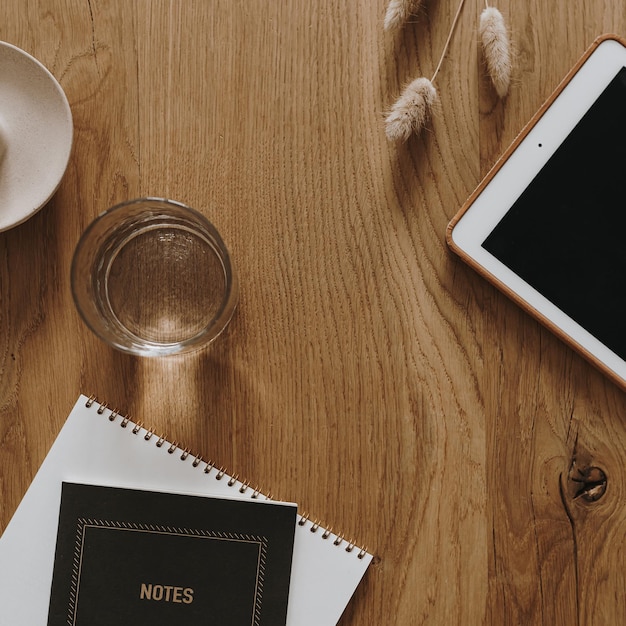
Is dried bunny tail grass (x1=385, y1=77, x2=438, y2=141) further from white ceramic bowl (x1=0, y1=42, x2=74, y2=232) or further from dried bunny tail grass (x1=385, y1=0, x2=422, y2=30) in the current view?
white ceramic bowl (x1=0, y1=42, x2=74, y2=232)

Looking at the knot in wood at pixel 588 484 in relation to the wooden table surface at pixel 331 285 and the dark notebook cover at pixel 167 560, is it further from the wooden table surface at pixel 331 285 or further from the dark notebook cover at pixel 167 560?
the dark notebook cover at pixel 167 560

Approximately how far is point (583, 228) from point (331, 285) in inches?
10.1

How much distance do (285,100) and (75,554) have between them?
0.51 meters

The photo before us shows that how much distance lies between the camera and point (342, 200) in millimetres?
674

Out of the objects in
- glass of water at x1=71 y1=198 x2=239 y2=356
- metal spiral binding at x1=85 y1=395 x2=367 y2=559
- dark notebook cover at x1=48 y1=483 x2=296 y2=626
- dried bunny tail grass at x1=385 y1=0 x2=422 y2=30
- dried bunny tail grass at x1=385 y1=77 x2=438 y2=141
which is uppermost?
dried bunny tail grass at x1=385 y1=0 x2=422 y2=30

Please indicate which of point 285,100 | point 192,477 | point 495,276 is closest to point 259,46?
point 285,100

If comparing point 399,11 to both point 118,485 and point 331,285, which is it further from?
point 118,485

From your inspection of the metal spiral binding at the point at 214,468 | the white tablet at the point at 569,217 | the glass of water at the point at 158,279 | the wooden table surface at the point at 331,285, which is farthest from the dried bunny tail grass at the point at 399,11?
the metal spiral binding at the point at 214,468

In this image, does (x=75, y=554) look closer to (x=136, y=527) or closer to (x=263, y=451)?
(x=136, y=527)

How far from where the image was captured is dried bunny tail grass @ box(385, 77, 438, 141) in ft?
2.14

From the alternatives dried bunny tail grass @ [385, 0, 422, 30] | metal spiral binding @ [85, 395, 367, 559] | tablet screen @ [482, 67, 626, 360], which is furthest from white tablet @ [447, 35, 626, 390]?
metal spiral binding @ [85, 395, 367, 559]

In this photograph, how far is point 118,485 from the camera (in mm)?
666

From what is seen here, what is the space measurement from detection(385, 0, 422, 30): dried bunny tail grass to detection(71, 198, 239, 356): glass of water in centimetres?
28

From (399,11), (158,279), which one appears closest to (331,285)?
(158,279)
